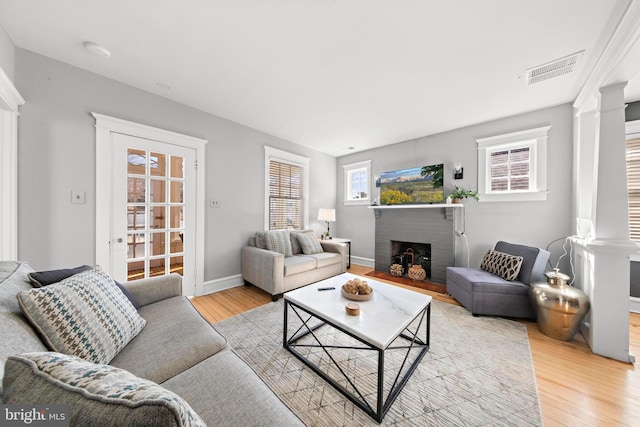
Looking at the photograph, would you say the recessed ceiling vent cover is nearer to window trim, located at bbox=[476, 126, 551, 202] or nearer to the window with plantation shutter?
window trim, located at bbox=[476, 126, 551, 202]

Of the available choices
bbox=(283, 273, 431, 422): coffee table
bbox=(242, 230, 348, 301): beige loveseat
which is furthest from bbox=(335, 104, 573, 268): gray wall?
bbox=(283, 273, 431, 422): coffee table

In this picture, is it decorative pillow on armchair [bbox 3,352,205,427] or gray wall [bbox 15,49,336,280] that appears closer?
decorative pillow on armchair [bbox 3,352,205,427]

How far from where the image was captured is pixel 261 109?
2.93 metres

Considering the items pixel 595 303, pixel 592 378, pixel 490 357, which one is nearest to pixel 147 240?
pixel 490 357

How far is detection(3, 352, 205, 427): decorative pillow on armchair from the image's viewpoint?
378 millimetres

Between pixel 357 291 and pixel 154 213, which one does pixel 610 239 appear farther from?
pixel 154 213

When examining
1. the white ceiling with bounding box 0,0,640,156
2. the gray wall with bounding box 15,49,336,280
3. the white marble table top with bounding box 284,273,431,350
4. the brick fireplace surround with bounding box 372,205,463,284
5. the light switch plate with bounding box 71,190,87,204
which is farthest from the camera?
the brick fireplace surround with bounding box 372,205,463,284

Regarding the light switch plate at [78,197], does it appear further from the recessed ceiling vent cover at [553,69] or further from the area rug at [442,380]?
the recessed ceiling vent cover at [553,69]

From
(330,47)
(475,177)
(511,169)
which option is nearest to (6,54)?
(330,47)

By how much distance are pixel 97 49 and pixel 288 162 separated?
8.69 ft

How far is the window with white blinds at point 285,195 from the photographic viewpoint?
3926mm

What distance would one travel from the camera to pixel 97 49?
1.86 metres

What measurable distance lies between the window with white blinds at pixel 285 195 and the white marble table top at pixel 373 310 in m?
2.20

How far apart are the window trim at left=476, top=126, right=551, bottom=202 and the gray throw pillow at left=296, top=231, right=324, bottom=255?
106 inches
